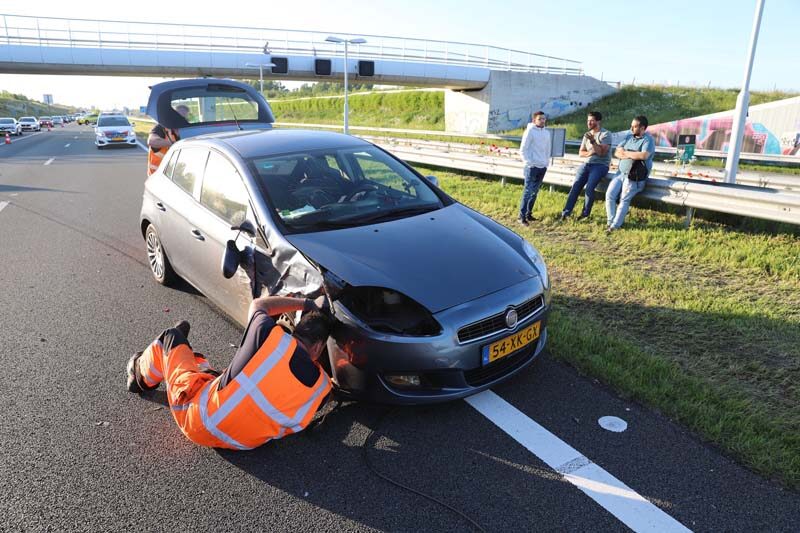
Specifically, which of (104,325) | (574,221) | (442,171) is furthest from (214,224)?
(442,171)

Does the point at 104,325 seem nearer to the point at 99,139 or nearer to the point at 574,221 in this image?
the point at 574,221

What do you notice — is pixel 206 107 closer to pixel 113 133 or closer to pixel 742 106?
pixel 742 106

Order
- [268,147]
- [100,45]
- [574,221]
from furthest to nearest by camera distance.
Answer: [100,45] → [574,221] → [268,147]

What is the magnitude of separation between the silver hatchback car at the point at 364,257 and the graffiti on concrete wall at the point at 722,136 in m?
23.3

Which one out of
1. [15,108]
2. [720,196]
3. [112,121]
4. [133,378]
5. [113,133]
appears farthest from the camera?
[15,108]

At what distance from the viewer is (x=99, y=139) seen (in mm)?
25344

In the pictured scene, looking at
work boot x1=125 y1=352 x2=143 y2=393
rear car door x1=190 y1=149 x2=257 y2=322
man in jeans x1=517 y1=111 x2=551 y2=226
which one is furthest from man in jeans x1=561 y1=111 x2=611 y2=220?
work boot x1=125 y1=352 x2=143 y2=393

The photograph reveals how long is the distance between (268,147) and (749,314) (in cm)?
425

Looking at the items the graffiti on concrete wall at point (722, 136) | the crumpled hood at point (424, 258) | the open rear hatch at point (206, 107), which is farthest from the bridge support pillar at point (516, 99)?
the crumpled hood at point (424, 258)

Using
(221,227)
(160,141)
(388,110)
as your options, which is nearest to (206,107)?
(160,141)

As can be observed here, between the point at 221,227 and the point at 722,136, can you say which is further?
the point at 722,136

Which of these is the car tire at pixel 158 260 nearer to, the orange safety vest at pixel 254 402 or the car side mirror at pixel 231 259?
the car side mirror at pixel 231 259

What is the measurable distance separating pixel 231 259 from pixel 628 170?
5.71 meters

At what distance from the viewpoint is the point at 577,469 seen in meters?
2.83
